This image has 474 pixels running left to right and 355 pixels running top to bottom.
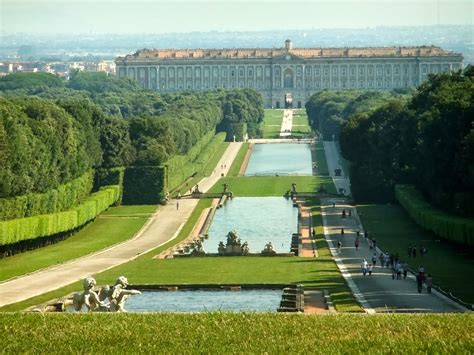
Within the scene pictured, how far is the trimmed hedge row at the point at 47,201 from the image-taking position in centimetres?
6225

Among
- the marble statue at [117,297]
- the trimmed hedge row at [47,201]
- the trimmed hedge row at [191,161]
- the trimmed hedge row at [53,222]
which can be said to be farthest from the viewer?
the trimmed hedge row at [191,161]

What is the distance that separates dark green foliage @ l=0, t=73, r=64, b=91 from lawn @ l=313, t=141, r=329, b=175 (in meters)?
57.9

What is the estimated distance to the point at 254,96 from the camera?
16838 cm

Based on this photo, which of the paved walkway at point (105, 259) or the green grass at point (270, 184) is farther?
the green grass at point (270, 184)

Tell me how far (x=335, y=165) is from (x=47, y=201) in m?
46.7

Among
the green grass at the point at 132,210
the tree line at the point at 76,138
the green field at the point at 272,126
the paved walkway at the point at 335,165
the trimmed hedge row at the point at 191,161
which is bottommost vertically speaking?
the green field at the point at 272,126

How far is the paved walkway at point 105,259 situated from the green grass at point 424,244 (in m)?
8.89

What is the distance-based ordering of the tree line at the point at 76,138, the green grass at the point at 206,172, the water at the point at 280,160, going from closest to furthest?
the tree line at the point at 76,138 → the green grass at the point at 206,172 → the water at the point at 280,160

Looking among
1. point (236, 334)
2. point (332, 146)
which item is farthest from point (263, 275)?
point (332, 146)

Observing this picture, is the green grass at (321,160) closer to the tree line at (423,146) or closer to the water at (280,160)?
the water at (280,160)

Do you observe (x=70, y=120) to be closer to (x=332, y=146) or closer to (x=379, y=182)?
(x=379, y=182)

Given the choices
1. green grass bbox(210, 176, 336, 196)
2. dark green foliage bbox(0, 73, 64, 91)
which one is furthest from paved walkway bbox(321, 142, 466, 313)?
dark green foliage bbox(0, 73, 64, 91)

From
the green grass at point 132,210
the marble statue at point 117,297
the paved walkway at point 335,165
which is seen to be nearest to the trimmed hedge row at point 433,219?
the green grass at point 132,210

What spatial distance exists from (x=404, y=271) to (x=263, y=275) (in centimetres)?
450
